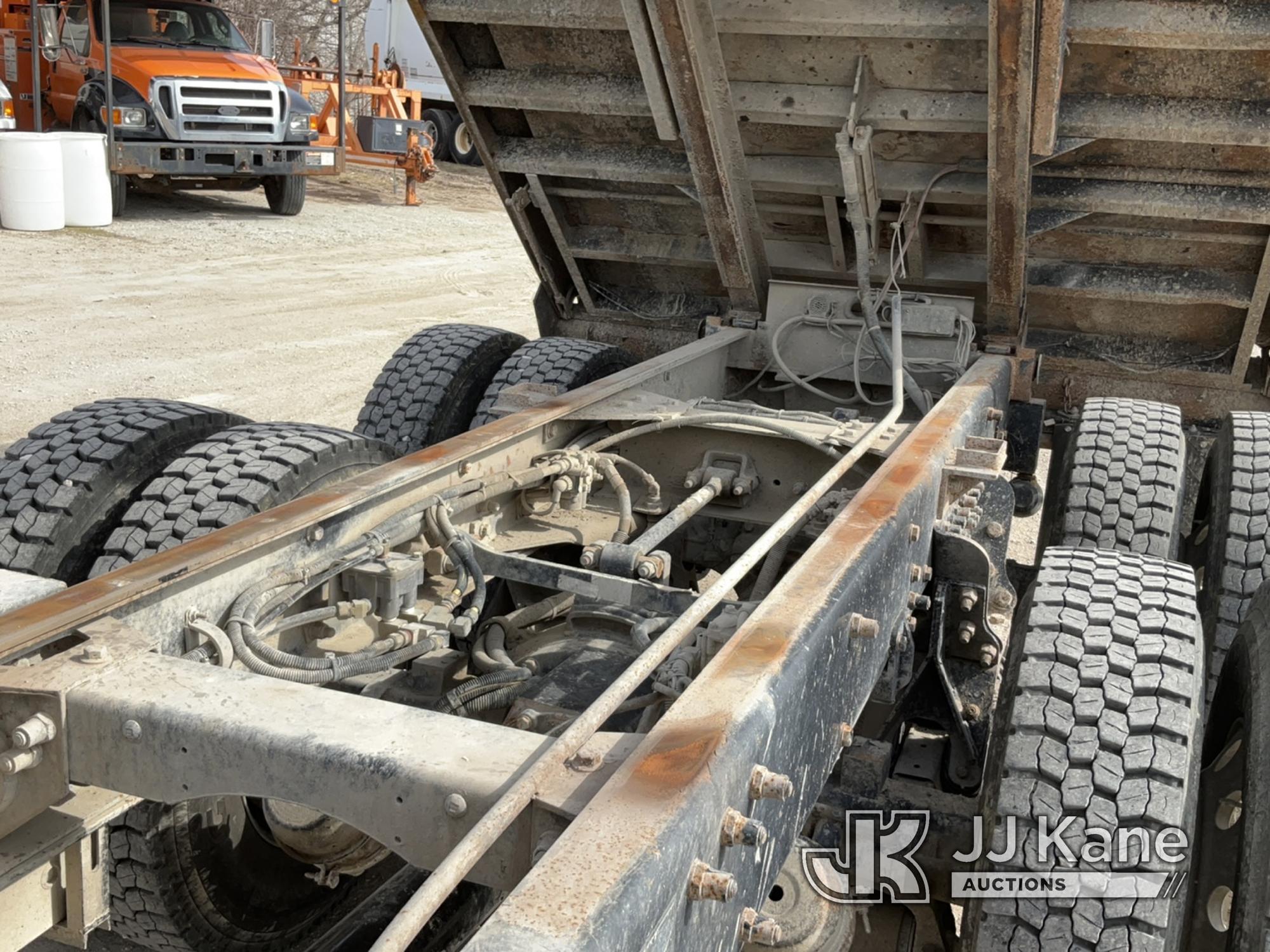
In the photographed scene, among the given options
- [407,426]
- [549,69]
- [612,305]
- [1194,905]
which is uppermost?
[549,69]

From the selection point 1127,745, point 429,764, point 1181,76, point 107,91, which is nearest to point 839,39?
point 1181,76

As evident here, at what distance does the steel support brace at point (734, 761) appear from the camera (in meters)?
1.62

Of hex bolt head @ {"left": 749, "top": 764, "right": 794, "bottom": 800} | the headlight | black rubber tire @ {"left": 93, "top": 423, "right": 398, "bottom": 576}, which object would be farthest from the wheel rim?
hex bolt head @ {"left": 749, "top": 764, "right": 794, "bottom": 800}

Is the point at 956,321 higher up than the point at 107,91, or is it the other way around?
the point at 107,91

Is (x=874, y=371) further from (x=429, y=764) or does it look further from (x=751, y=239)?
(x=429, y=764)

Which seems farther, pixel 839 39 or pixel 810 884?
pixel 839 39

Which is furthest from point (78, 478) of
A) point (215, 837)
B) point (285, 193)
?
point (285, 193)

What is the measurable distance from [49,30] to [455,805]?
15.4 m

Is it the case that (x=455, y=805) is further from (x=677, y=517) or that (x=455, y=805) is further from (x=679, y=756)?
(x=677, y=517)

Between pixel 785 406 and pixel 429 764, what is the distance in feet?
13.8

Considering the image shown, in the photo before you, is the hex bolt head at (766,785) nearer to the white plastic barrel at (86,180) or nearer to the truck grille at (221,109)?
the white plastic barrel at (86,180)

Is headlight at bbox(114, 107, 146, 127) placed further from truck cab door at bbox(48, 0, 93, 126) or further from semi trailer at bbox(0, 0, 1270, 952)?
semi trailer at bbox(0, 0, 1270, 952)

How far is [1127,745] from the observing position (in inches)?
106

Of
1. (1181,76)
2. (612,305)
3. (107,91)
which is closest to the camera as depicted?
(1181,76)
